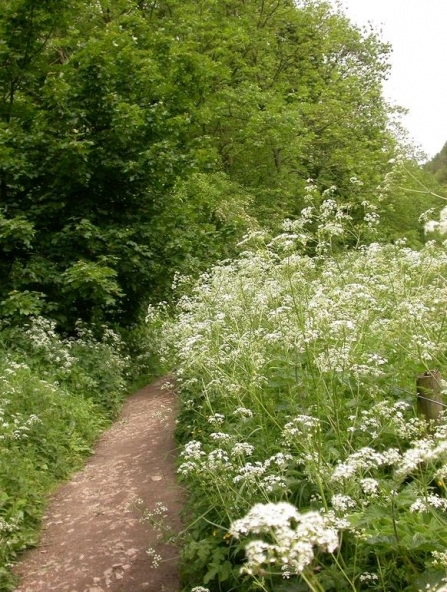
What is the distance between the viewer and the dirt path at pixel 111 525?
5148 mm

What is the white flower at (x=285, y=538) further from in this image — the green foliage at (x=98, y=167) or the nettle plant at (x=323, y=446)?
the green foliage at (x=98, y=167)

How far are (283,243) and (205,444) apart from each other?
2.39 m

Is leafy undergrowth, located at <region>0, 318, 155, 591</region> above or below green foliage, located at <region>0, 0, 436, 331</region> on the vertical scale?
below

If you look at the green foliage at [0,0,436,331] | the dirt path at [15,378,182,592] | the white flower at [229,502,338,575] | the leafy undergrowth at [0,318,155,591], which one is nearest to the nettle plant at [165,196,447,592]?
the white flower at [229,502,338,575]

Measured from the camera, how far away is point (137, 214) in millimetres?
12273

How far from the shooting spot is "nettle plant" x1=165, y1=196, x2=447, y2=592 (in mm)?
2861

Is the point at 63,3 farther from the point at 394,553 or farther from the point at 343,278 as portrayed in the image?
the point at 394,553

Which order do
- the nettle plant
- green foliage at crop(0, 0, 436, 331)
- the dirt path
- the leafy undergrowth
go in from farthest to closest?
green foliage at crop(0, 0, 436, 331), the leafy undergrowth, the dirt path, the nettle plant

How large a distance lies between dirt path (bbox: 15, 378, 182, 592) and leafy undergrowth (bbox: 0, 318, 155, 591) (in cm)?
22

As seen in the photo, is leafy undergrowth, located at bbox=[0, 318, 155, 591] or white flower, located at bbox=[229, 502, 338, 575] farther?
leafy undergrowth, located at bbox=[0, 318, 155, 591]

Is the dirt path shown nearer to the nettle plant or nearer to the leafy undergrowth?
the leafy undergrowth

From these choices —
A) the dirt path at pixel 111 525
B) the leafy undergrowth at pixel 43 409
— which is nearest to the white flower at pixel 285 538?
the dirt path at pixel 111 525

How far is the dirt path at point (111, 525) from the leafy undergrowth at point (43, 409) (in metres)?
0.22

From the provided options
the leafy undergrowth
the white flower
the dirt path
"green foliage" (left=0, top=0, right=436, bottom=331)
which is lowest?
the dirt path
